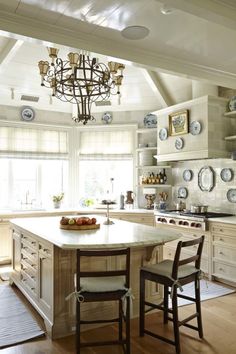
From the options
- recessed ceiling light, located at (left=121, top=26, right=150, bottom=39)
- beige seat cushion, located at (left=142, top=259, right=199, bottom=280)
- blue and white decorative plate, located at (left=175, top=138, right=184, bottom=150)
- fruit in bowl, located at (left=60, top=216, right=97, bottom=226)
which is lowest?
beige seat cushion, located at (left=142, top=259, right=199, bottom=280)

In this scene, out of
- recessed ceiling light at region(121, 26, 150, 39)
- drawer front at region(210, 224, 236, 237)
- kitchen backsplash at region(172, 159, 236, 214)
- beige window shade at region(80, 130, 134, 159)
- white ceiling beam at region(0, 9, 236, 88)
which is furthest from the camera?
beige window shade at region(80, 130, 134, 159)

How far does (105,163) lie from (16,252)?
299 centimetres

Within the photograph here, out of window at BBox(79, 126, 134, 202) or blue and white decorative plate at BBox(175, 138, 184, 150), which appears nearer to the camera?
blue and white decorative plate at BBox(175, 138, 184, 150)

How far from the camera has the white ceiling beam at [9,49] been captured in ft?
13.9

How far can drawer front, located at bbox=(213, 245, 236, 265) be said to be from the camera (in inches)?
171

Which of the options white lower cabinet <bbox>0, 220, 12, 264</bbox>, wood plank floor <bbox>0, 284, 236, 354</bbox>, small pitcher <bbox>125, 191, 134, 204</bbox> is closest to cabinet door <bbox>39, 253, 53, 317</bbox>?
wood plank floor <bbox>0, 284, 236, 354</bbox>

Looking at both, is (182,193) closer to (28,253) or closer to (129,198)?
(129,198)

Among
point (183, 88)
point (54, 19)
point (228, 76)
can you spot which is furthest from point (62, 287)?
point (183, 88)

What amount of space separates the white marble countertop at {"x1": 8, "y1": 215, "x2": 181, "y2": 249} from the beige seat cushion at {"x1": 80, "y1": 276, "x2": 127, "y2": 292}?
30cm

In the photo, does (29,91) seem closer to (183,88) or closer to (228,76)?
(183,88)

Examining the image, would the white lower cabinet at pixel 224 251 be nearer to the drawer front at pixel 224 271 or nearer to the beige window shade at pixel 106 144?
the drawer front at pixel 224 271

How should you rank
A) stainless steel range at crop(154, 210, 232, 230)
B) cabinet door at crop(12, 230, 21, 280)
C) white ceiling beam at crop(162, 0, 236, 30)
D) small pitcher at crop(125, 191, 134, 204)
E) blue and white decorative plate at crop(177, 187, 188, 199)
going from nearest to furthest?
white ceiling beam at crop(162, 0, 236, 30) < cabinet door at crop(12, 230, 21, 280) < stainless steel range at crop(154, 210, 232, 230) < blue and white decorative plate at crop(177, 187, 188, 199) < small pitcher at crop(125, 191, 134, 204)

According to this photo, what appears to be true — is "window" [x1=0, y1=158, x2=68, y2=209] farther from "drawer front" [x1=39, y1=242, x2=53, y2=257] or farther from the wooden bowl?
"drawer front" [x1=39, y1=242, x2=53, y2=257]

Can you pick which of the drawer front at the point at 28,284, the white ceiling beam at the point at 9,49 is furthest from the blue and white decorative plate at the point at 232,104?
the drawer front at the point at 28,284
